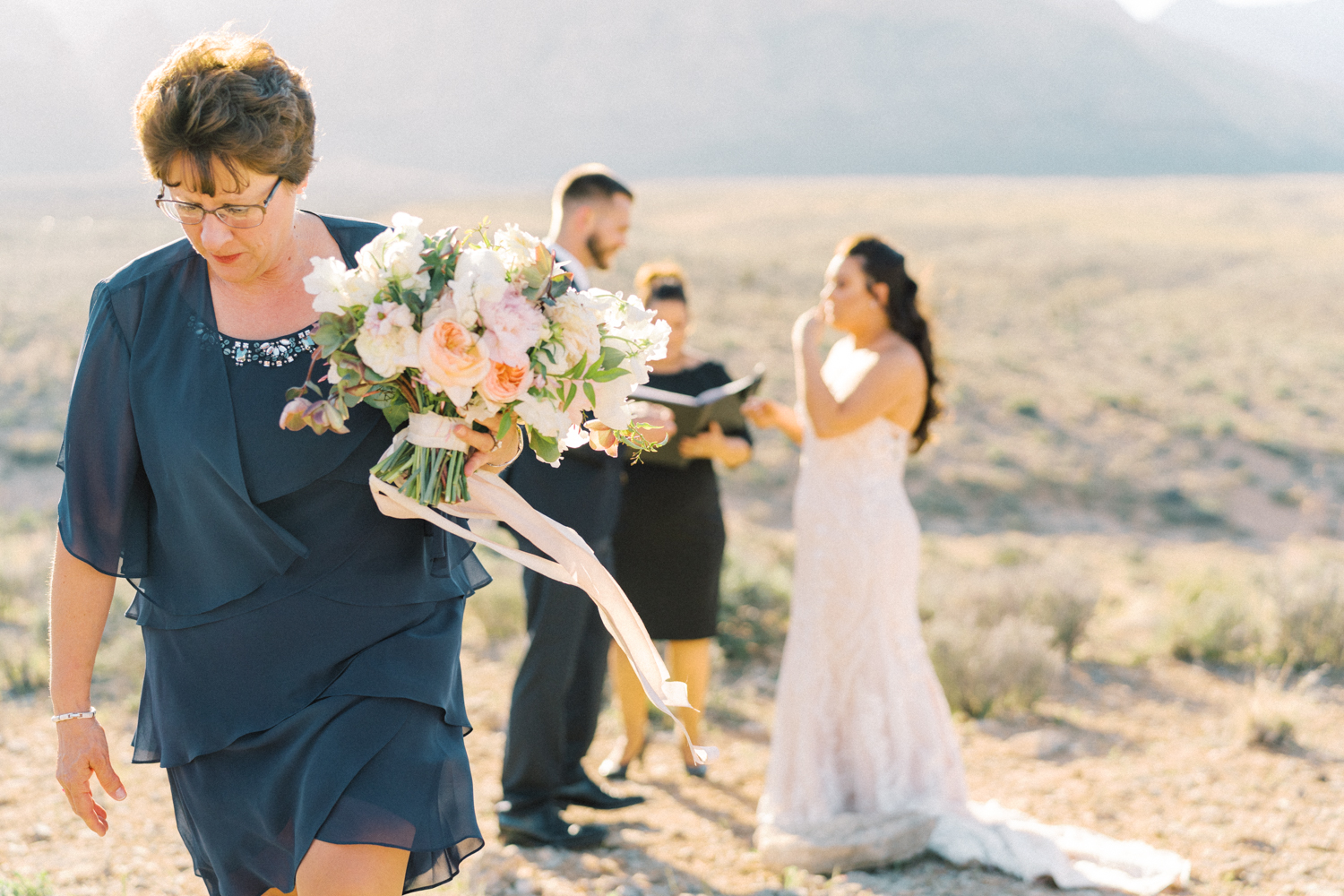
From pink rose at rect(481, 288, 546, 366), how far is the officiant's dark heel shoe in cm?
338

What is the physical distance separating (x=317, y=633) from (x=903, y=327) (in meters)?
2.90

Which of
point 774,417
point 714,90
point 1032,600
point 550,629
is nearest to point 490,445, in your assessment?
point 550,629

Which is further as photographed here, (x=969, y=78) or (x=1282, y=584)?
(x=969, y=78)

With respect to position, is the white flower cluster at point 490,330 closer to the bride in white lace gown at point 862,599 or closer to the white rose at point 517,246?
the white rose at point 517,246

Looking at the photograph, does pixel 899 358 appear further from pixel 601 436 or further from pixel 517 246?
pixel 517 246

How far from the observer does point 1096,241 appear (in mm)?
48062

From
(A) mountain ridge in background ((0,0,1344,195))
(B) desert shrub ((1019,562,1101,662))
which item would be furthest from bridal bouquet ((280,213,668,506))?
(A) mountain ridge in background ((0,0,1344,195))

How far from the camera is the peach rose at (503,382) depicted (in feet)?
7.23

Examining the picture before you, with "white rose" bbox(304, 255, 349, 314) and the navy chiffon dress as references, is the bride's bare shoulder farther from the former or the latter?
"white rose" bbox(304, 255, 349, 314)

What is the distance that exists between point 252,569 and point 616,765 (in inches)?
126

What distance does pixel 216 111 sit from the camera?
2055mm

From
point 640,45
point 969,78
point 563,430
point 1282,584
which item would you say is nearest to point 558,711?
point 563,430

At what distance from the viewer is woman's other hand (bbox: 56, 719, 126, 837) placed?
7.63 feet

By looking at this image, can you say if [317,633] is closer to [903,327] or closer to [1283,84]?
[903,327]
